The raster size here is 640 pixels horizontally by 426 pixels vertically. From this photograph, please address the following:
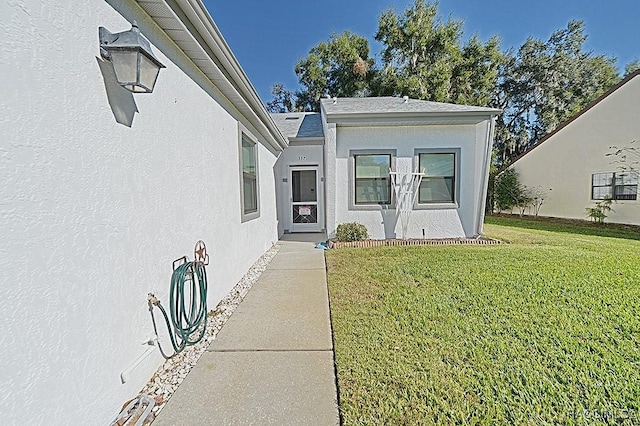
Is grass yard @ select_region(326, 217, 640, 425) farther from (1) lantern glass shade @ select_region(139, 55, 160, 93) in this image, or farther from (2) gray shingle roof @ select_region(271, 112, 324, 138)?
(2) gray shingle roof @ select_region(271, 112, 324, 138)

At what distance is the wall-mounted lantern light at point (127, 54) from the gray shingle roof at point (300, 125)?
7.98 metres

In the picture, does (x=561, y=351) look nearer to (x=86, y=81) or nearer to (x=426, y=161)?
(x=86, y=81)

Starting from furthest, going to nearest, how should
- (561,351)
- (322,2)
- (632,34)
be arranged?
(632,34), (322,2), (561,351)

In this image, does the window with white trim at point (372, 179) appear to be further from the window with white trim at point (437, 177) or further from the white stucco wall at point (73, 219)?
the white stucco wall at point (73, 219)

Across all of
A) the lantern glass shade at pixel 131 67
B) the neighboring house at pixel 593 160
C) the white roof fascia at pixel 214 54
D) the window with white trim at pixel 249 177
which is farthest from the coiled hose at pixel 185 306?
the neighboring house at pixel 593 160

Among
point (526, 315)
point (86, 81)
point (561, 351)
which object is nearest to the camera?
point (86, 81)

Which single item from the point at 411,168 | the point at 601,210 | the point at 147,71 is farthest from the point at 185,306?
the point at 601,210

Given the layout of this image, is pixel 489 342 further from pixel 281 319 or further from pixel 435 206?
pixel 435 206

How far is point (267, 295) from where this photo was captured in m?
4.35

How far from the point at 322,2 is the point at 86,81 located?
17354 millimetres

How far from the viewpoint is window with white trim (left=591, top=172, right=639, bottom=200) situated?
1087cm

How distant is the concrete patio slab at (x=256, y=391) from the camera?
199 cm

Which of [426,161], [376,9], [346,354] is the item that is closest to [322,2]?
[376,9]

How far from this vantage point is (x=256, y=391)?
2.24 m
